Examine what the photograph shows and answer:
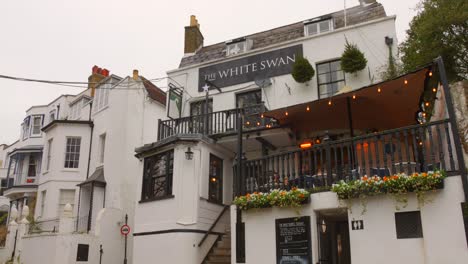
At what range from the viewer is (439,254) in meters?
8.35

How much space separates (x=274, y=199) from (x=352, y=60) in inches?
252

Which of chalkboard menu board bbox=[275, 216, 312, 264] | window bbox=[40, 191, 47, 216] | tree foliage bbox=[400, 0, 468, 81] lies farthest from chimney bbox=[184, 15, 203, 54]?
chalkboard menu board bbox=[275, 216, 312, 264]

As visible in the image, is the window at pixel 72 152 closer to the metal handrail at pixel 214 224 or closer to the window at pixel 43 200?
the window at pixel 43 200

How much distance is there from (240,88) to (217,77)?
1.33 m

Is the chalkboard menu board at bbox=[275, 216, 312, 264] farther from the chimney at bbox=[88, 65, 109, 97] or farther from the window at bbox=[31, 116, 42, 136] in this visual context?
the window at bbox=[31, 116, 42, 136]

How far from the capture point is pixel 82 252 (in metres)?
17.3

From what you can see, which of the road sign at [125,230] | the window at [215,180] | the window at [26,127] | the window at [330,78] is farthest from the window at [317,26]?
the window at [26,127]

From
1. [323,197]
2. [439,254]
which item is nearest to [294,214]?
[323,197]

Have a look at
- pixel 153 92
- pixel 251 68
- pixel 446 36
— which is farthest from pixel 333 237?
pixel 153 92

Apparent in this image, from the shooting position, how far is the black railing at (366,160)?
916cm

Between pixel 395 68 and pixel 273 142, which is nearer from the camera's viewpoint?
pixel 395 68

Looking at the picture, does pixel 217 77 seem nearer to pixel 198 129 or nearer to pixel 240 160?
pixel 198 129

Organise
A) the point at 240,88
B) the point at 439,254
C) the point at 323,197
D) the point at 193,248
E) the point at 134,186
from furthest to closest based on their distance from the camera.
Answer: the point at 134,186, the point at 240,88, the point at 193,248, the point at 323,197, the point at 439,254

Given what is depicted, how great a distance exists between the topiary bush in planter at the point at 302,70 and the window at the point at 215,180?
4183 millimetres
